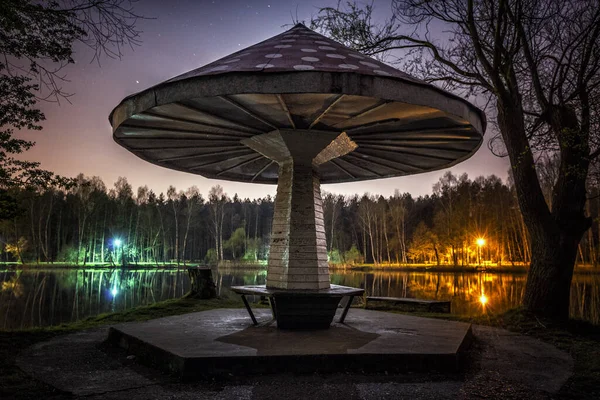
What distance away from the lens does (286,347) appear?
623 cm

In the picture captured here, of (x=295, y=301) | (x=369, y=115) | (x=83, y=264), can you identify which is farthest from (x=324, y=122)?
(x=83, y=264)

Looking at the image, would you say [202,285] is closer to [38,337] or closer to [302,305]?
[38,337]

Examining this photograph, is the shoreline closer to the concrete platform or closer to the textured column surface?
the textured column surface

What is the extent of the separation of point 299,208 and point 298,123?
167 centimetres

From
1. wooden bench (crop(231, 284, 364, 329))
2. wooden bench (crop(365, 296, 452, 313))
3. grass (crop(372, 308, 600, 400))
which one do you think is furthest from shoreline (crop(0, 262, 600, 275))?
wooden bench (crop(231, 284, 364, 329))

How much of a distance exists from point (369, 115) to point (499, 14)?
5.83 meters

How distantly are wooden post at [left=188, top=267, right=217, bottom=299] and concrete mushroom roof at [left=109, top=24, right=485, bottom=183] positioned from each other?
17.7ft

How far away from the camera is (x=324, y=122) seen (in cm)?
795

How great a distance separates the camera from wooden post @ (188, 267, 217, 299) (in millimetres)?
15211

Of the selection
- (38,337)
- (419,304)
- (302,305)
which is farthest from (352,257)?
(38,337)

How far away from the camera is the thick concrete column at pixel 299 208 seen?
27.2 feet

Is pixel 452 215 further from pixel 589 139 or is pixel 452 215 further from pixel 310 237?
pixel 310 237

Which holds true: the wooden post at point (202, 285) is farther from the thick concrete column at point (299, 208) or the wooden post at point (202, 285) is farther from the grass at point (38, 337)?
the thick concrete column at point (299, 208)

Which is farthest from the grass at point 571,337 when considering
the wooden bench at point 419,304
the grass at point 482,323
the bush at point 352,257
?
the bush at point 352,257
